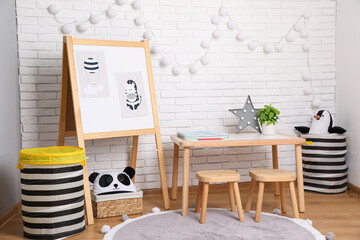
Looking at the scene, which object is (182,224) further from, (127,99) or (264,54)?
(264,54)

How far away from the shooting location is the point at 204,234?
2391 mm

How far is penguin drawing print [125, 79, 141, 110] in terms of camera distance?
2.93 m

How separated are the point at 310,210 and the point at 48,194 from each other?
1.86 m

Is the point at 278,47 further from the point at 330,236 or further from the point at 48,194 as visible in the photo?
the point at 48,194

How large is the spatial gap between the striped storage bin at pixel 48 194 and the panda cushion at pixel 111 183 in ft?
1.26

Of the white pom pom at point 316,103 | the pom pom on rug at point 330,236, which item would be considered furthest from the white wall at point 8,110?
the white pom pom at point 316,103

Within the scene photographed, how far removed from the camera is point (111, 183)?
9.23ft

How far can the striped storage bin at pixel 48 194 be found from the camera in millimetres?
2318

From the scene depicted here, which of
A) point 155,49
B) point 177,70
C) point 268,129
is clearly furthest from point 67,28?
point 268,129

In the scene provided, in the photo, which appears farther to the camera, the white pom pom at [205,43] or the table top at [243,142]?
the white pom pom at [205,43]

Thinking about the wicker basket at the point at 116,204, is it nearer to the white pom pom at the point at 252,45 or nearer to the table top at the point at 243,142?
the table top at the point at 243,142

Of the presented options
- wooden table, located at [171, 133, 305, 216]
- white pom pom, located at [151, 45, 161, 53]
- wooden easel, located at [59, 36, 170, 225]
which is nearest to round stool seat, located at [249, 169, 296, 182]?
wooden table, located at [171, 133, 305, 216]

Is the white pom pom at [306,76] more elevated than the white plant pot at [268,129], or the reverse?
the white pom pom at [306,76]

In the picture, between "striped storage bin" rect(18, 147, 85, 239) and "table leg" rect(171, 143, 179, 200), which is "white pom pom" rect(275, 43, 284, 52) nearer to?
"table leg" rect(171, 143, 179, 200)
